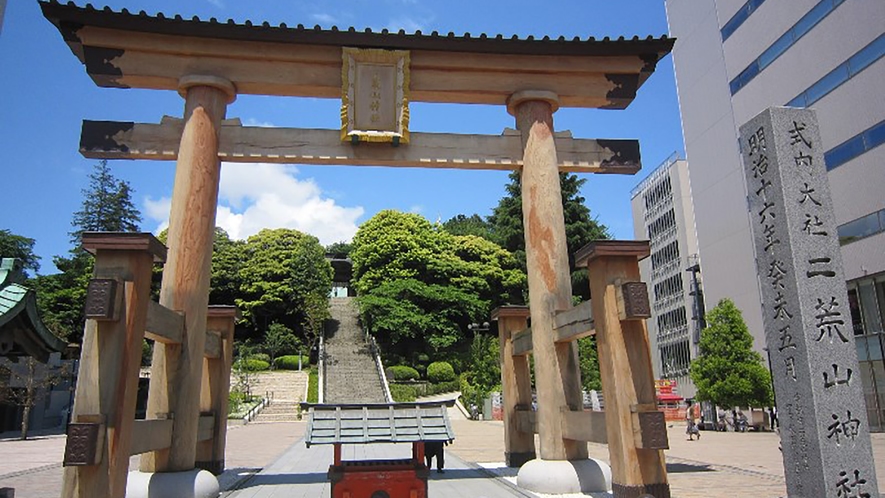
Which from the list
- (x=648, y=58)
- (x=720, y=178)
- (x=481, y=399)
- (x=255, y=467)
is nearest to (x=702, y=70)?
(x=720, y=178)

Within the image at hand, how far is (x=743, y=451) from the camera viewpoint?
1633cm

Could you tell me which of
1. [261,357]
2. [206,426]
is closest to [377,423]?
[206,426]

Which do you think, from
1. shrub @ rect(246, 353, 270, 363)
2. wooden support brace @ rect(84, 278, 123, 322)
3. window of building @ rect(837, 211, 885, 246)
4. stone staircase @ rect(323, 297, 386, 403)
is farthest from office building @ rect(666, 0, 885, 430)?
shrub @ rect(246, 353, 270, 363)

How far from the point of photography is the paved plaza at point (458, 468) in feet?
31.5

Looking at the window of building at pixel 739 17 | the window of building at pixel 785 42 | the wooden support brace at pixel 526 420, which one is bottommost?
the wooden support brace at pixel 526 420

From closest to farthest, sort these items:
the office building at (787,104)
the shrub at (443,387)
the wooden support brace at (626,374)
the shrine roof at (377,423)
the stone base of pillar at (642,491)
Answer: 1. the shrine roof at (377,423)
2. the stone base of pillar at (642,491)
3. the wooden support brace at (626,374)
4. the office building at (787,104)
5. the shrub at (443,387)

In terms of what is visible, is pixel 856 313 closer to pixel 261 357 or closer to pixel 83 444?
pixel 83 444

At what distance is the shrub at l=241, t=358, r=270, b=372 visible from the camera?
39.2 m

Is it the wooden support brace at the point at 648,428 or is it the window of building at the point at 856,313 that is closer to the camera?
the wooden support brace at the point at 648,428

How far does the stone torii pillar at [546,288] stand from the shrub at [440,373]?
100 ft

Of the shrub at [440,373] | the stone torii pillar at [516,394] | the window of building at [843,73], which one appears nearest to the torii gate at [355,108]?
the stone torii pillar at [516,394]

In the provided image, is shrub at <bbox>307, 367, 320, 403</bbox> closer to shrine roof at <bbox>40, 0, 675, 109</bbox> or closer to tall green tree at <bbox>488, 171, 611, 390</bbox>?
tall green tree at <bbox>488, 171, 611, 390</bbox>

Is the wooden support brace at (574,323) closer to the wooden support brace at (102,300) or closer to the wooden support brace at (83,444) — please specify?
the wooden support brace at (102,300)

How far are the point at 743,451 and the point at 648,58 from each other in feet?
37.6
